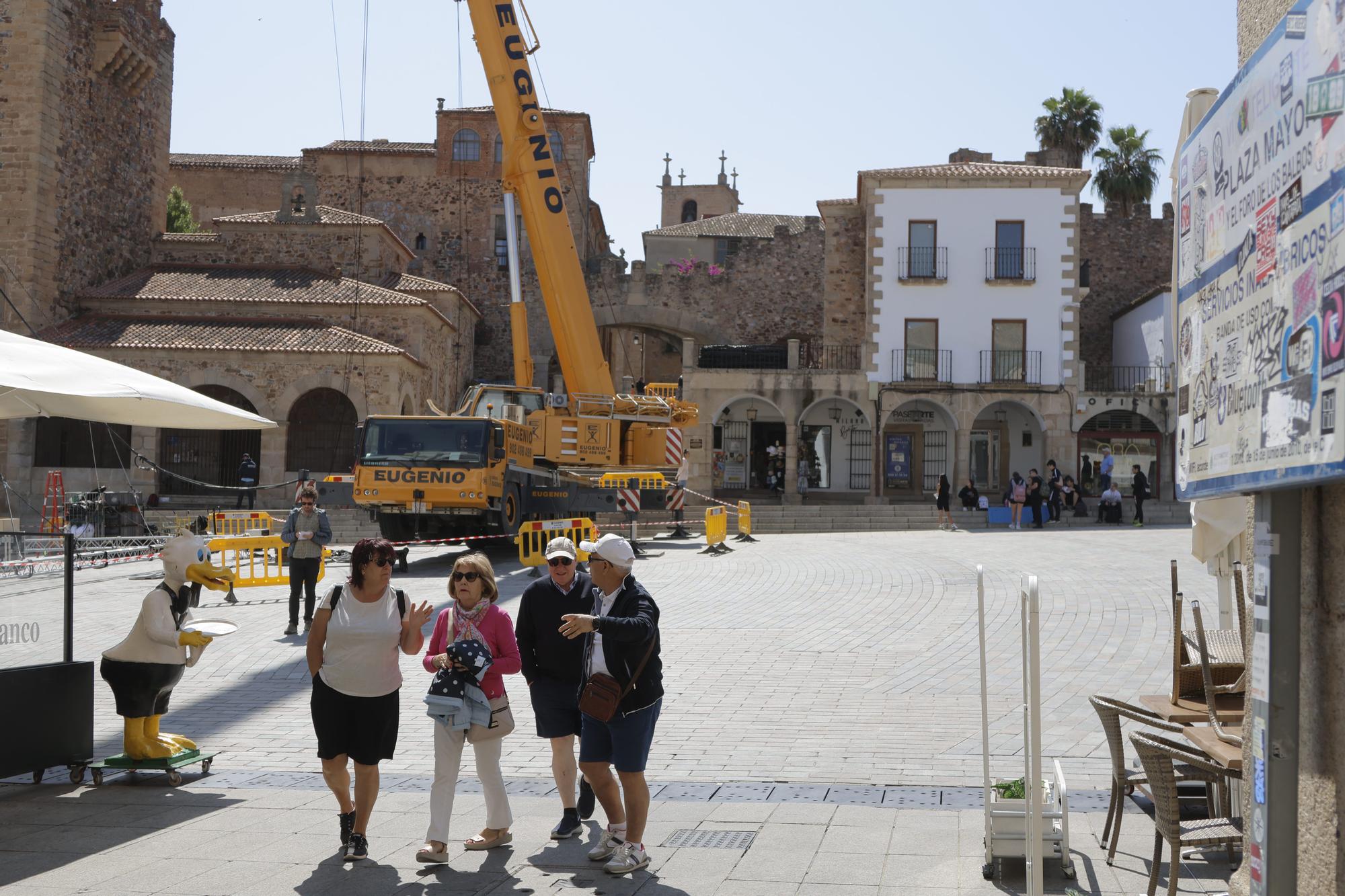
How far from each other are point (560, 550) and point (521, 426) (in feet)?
46.2

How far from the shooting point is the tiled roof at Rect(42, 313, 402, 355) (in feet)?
99.8

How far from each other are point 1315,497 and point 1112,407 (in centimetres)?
3145

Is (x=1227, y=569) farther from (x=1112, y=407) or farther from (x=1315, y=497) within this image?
(x=1112, y=407)

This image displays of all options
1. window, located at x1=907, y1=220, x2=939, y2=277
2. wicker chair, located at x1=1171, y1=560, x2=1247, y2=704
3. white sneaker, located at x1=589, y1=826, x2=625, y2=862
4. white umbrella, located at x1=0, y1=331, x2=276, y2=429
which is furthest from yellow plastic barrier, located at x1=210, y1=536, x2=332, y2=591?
window, located at x1=907, y1=220, x2=939, y2=277

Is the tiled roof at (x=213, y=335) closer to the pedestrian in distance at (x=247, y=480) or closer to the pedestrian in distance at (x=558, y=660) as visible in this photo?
the pedestrian in distance at (x=247, y=480)

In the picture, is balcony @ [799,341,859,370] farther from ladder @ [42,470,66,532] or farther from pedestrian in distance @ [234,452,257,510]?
ladder @ [42,470,66,532]

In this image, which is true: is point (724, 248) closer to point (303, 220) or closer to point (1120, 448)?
point (303, 220)

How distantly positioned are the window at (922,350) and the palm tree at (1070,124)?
14.2 metres

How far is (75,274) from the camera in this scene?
33812 mm

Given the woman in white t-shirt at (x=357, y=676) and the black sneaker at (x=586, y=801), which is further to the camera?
the black sneaker at (x=586, y=801)

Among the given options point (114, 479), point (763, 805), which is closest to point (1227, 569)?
point (763, 805)

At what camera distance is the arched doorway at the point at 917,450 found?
35250mm

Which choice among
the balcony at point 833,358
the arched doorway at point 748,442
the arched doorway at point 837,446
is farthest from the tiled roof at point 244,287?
the arched doorway at point 837,446

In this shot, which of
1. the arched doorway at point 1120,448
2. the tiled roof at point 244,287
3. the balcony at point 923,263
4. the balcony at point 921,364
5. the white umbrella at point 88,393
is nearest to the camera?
the white umbrella at point 88,393
